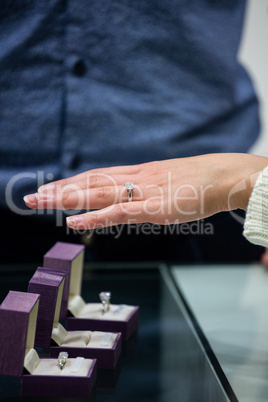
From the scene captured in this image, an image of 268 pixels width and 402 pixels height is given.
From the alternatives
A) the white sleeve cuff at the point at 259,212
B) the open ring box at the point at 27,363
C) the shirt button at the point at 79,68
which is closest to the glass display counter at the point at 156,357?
the open ring box at the point at 27,363

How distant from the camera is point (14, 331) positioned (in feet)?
1.34

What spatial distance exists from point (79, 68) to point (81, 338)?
1.35ft

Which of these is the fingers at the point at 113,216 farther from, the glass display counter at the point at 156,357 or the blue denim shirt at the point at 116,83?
the blue denim shirt at the point at 116,83

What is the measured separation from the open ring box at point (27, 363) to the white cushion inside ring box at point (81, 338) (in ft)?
0.15

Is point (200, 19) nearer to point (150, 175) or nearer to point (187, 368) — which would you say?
point (150, 175)

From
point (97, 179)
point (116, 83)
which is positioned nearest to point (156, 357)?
point (97, 179)

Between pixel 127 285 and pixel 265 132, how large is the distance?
34 cm

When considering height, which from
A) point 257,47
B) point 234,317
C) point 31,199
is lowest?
point 234,317

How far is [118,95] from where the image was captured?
0.80 m

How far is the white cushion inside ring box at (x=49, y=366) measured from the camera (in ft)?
1.39

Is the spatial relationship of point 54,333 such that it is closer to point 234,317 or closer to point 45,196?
point 45,196

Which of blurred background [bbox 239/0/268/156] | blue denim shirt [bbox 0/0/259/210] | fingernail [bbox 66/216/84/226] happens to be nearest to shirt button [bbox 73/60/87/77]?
blue denim shirt [bbox 0/0/259/210]

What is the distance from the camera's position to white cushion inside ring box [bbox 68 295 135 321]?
0.56 metres

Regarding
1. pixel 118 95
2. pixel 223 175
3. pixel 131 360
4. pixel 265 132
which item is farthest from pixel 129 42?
pixel 131 360
